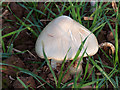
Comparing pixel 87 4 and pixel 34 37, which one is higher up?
pixel 87 4

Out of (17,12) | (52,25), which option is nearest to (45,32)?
(52,25)

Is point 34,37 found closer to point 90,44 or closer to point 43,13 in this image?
point 43,13

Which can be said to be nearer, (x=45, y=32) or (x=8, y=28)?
(x=45, y=32)

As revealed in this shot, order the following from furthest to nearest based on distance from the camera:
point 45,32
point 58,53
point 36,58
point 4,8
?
point 4,8, point 36,58, point 45,32, point 58,53

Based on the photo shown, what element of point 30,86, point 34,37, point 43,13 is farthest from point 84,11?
point 30,86

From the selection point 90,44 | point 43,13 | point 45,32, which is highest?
point 43,13

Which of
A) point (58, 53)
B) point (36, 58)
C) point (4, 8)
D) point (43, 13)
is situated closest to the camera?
point (58, 53)

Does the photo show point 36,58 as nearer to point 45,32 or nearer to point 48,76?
point 48,76
